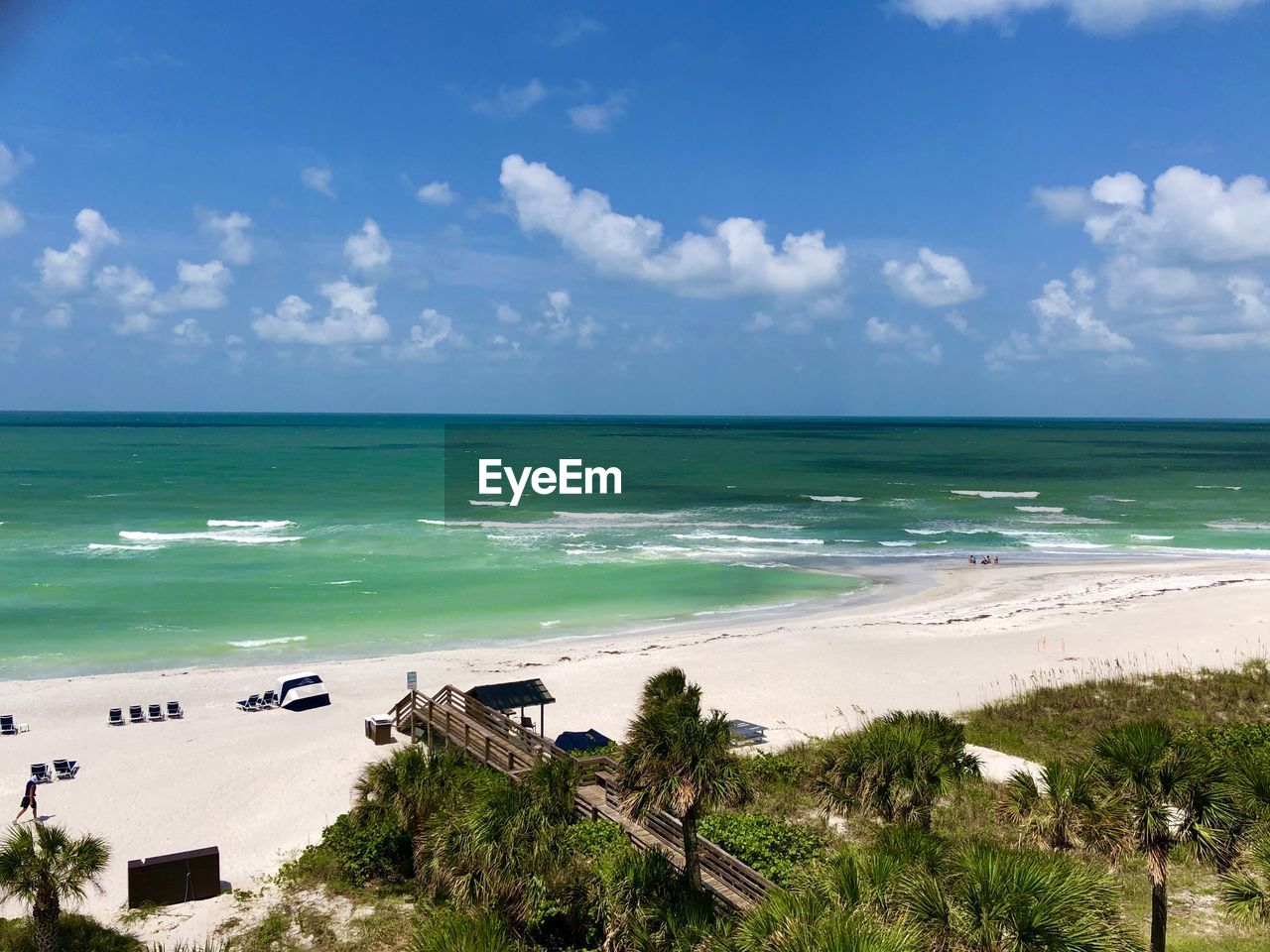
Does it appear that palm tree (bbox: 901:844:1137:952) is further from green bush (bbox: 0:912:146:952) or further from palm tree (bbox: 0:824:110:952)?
green bush (bbox: 0:912:146:952)

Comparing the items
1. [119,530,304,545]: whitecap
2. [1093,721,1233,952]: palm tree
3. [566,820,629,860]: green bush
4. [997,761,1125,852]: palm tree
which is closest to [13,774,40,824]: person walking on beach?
[566,820,629,860]: green bush

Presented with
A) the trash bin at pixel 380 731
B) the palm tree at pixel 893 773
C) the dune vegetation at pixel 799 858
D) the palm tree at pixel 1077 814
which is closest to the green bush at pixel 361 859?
the dune vegetation at pixel 799 858

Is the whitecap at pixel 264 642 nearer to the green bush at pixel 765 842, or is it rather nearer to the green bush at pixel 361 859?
the green bush at pixel 361 859

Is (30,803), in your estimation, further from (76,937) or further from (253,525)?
(253,525)

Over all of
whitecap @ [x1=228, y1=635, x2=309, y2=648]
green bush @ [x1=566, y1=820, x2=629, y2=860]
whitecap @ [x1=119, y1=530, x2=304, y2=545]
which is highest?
green bush @ [x1=566, y1=820, x2=629, y2=860]

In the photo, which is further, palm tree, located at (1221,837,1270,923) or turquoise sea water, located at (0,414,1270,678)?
turquoise sea water, located at (0,414,1270,678)

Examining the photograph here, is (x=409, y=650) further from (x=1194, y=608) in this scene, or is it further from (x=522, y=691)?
(x=1194, y=608)
